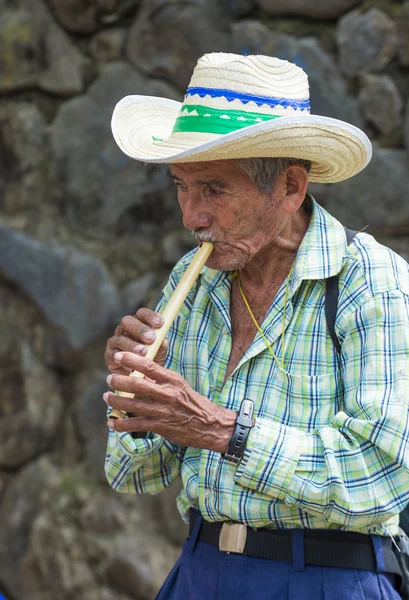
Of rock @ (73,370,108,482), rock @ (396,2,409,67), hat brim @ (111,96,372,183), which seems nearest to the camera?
hat brim @ (111,96,372,183)

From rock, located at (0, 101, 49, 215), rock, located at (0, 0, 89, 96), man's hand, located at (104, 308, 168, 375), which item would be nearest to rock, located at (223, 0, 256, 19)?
rock, located at (0, 0, 89, 96)

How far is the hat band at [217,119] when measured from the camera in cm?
180

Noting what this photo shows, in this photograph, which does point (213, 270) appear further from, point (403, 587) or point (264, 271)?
point (403, 587)

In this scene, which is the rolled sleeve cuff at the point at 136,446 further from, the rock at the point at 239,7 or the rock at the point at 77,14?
the rock at the point at 77,14

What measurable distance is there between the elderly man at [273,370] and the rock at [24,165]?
4.67 feet

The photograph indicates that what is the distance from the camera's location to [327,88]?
3.02m

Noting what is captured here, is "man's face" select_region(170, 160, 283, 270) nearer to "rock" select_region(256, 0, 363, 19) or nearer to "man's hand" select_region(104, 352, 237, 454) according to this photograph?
"man's hand" select_region(104, 352, 237, 454)

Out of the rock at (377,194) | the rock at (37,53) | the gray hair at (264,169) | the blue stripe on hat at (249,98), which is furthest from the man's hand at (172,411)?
the rock at (37,53)

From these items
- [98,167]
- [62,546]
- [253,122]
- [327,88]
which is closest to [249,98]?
[253,122]

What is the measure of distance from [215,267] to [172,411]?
334mm

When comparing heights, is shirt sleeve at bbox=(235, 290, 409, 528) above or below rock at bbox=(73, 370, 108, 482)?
above

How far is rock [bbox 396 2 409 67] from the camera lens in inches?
115

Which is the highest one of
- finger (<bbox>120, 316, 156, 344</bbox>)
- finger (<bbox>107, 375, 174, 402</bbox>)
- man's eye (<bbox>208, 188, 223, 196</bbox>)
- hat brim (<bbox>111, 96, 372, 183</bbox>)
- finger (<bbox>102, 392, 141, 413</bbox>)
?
hat brim (<bbox>111, 96, 372, 183</bbox>)

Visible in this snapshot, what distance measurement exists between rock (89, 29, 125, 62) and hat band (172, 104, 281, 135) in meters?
1.53
